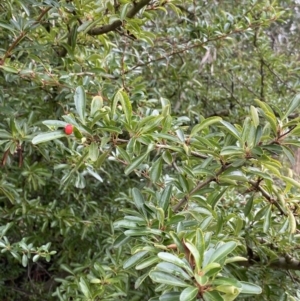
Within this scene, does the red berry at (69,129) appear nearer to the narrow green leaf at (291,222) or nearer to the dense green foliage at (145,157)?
the dense green foliage at (145,157)

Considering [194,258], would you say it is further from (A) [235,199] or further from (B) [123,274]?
(A) [235,199]

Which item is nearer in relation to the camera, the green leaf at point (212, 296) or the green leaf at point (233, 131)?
the green leaf at point (212, 296)

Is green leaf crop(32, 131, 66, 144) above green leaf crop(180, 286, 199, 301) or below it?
above

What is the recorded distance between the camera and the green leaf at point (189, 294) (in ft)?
1.75

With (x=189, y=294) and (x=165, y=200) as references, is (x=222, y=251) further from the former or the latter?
(x=165, y=200)

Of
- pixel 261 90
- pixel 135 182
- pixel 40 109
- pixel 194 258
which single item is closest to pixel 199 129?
pixel 194 258

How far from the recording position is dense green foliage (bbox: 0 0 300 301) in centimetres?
74

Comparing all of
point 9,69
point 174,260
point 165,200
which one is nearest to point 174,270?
point 174,260

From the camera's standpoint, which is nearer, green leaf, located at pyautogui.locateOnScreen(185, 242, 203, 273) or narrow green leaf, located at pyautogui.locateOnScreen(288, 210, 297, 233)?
green leaf, located at pyautogui.locateOnScreen(185, 242, 203, 273)

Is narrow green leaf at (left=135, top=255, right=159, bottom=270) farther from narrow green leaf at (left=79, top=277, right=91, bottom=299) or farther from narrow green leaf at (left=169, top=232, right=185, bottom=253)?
narrow green leaf at (left=79, top=277, right=91, bottom=299)

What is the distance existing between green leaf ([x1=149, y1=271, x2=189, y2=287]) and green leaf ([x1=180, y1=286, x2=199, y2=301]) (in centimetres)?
1

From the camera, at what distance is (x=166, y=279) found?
573mm

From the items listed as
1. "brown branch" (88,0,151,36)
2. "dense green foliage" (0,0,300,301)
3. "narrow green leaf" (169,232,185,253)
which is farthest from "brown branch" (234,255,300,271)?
"brown branch" (88,0,151,36)

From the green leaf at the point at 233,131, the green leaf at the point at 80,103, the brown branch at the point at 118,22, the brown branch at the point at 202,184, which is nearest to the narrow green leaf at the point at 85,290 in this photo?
the brown branch at the point at 202,184
